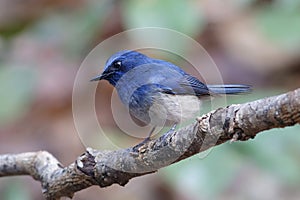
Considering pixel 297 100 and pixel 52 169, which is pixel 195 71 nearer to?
pixel 52 169

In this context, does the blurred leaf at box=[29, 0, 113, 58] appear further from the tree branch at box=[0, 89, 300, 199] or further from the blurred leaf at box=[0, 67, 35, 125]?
the tree branch at box=[0, 89, 300, 199]

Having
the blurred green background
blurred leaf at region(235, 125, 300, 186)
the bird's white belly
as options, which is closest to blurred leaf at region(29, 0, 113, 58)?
the blurred green background

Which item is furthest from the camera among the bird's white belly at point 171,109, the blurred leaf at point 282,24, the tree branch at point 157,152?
the blurred leaf at point 282,24

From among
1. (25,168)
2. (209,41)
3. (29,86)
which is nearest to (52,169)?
(25,168)

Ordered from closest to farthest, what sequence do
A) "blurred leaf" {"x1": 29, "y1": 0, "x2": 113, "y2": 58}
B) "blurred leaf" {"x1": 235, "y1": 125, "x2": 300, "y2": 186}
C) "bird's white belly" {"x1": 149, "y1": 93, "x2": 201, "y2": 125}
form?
"bird's white belly" {"x1": 149, "y1": 93, "x2": 201, "y2": 125}, "blurred leaf" {"x1": 235, "y1": 125, "x2": 300, "y2": 186}, "blurred leaf" {"x1": 29, "y1": 0, "x2": 113, "y2": 58}

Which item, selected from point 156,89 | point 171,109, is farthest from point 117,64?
point 171,109

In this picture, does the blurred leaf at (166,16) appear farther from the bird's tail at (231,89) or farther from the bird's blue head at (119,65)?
the bird's tail at (231,89)

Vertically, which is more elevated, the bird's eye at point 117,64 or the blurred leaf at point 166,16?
the blurred leaf at point 166,16

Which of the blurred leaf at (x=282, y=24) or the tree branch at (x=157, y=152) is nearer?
the tree branch at (x=157, y=152)

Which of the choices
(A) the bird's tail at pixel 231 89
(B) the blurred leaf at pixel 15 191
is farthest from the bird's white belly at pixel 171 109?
(B) the blurred leaf at pixel 15 191

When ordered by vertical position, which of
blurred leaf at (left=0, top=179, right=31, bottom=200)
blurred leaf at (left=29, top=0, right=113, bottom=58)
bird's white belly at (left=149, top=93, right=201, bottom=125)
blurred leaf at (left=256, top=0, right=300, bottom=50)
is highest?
blurred leaf at (left=29, top=0, right=113, bottom=58)
